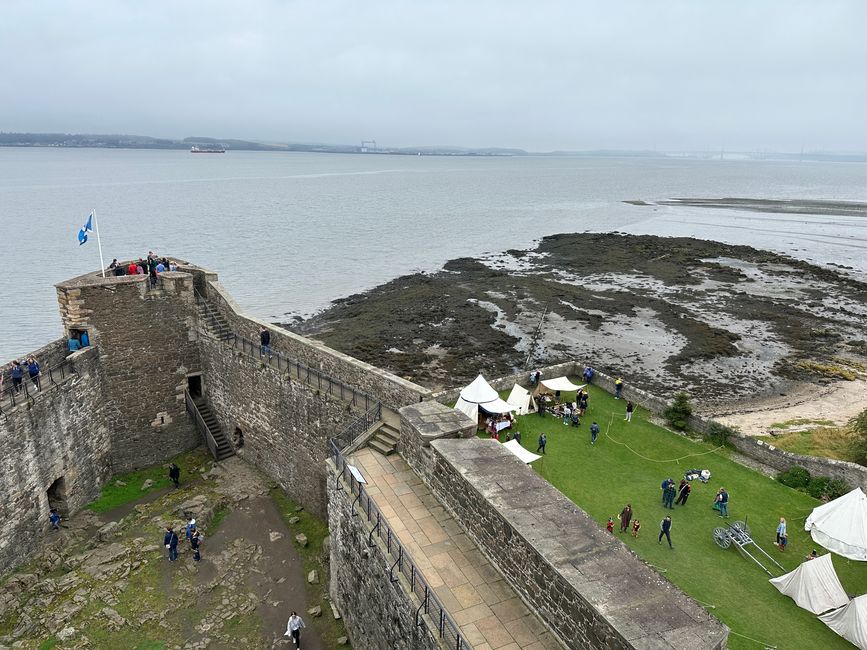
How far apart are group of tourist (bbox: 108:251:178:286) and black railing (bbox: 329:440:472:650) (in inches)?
439

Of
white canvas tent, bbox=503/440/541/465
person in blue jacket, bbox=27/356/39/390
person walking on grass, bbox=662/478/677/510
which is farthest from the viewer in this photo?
person in blue jacket, bbox=27/356/39/390

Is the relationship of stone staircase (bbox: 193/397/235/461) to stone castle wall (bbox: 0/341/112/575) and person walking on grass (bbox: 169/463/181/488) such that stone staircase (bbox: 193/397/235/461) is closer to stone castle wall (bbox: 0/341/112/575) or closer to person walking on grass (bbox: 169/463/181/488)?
person walking on grass (bbox: 169/463/181/488)

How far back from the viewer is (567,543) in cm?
863

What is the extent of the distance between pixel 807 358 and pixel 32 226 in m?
79.6

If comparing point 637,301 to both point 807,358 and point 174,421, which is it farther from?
point 174,421

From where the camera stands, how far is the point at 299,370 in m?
17.7

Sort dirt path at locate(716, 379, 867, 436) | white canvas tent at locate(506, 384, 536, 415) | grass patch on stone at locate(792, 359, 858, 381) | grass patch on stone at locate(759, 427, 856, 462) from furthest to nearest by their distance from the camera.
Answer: grass patch on stone at locate(792, 359, 858, 381), dirt path at locate(716, 379, 867, 436), grass patch on stone at locate(759, 427, 856, 462), white canvas tent at locate(506, 384, 536, 415)

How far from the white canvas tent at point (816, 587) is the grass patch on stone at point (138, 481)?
17902 mm

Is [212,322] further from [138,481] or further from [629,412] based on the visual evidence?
[629,412]

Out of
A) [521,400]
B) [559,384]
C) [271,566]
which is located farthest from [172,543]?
[559,384]

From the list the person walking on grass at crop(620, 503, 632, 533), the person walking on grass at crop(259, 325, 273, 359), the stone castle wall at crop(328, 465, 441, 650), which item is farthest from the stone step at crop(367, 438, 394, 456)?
the person walking on grass at crop(259, 325, 273, 359)

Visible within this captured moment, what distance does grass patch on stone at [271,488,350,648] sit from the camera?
45.3 ft

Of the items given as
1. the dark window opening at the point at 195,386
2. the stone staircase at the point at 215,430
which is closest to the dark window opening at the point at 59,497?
the stone staircase at the point at 215,430

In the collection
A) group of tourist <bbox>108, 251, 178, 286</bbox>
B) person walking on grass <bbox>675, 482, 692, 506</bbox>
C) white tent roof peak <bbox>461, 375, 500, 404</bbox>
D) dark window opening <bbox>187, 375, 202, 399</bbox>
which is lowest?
dark window opening <bbox>187, 375, 202, 399</bbox>
